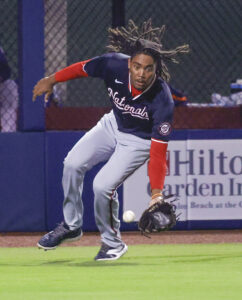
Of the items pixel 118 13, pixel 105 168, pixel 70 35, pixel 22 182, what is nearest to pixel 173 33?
pixel 118 13

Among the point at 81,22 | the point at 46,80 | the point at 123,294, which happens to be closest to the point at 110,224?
the point at 46,80

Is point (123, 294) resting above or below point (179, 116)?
below

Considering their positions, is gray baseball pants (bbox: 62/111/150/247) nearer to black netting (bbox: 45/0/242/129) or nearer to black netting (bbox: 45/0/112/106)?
black netting (bbox: 45/0/242/129)

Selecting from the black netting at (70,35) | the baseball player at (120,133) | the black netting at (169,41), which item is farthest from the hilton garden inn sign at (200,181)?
the baseball player at (120,133)

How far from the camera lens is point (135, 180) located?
9.20 m

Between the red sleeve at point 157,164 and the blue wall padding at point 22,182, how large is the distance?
2.61 m

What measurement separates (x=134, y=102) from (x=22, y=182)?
252 centimetres

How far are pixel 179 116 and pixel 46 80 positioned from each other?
7.76 ft

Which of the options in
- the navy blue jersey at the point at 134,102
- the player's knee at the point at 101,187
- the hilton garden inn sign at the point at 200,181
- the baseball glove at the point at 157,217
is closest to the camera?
the baseball glove at the point at 157,217

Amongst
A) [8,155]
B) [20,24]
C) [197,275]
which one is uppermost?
[20,24]

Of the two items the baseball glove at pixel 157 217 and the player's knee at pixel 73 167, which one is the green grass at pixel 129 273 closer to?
the baseball glove at pixel 157 217

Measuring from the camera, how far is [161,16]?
10.8m

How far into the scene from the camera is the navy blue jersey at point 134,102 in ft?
22.3

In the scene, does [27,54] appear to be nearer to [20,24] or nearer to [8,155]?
[20,24]
